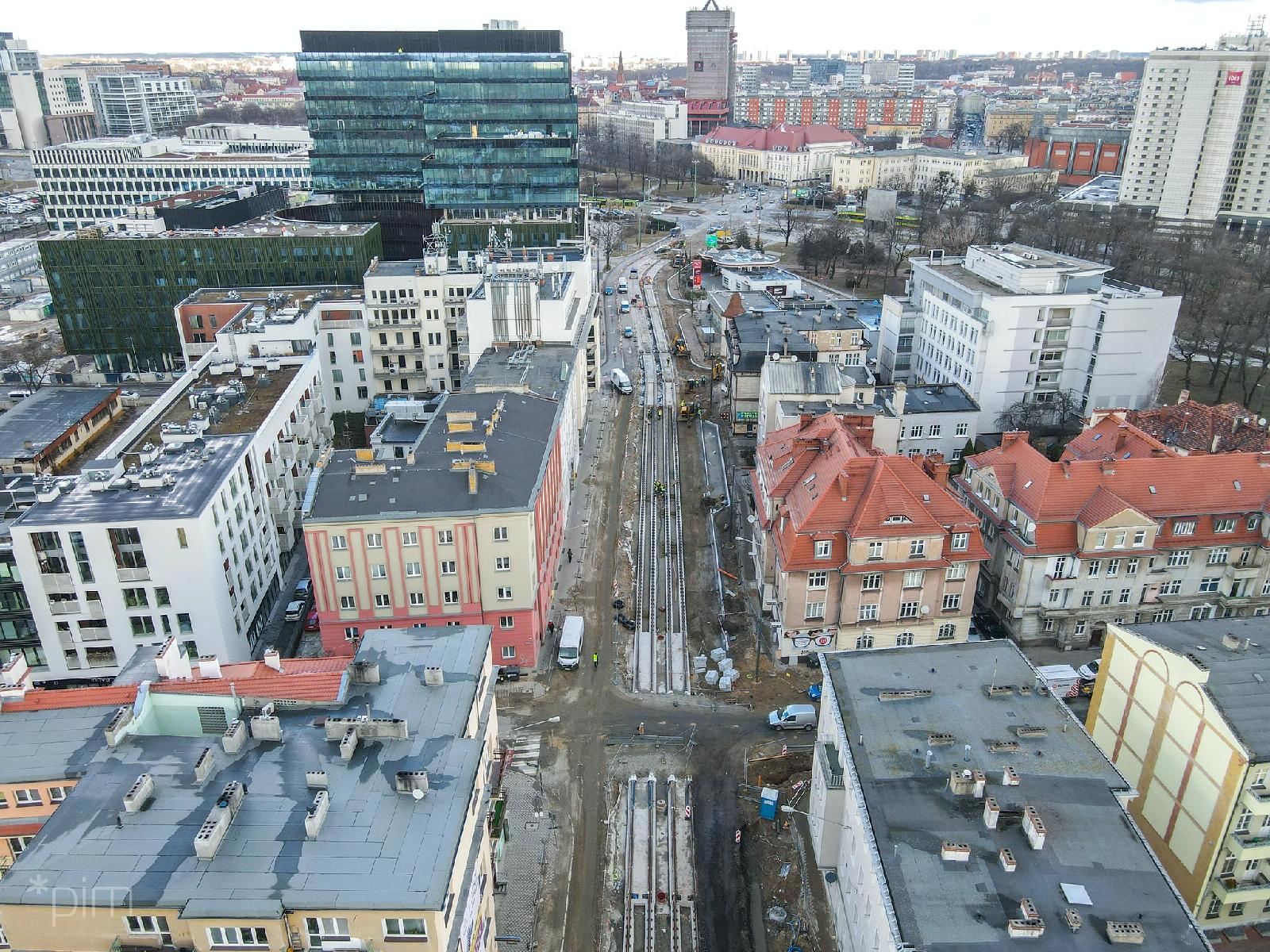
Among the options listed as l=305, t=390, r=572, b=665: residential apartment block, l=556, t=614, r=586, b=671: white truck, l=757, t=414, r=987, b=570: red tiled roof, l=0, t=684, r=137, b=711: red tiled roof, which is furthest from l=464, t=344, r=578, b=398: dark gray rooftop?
l=0, t=684, r=137, b=711: red tiled roof

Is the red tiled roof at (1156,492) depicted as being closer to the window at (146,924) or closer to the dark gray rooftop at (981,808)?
the dark gray rooftop at (981,808)

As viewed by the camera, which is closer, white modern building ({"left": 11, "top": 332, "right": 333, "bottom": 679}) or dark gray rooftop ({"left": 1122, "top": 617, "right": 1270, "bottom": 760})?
dark gray rooftop ({"left": 1122, "top": 617, "right": 1270, "bottom": 760})

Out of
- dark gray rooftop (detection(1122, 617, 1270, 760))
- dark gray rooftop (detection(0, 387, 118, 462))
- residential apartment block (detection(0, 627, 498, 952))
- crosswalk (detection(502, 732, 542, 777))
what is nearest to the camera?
residential apartment block (detection(0, 627, 498, 952))

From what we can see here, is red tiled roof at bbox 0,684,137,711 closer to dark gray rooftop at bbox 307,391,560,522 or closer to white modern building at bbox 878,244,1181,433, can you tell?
dark gray rooftop at bbox 307,391,560,522

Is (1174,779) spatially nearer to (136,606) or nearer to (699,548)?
(699,548)

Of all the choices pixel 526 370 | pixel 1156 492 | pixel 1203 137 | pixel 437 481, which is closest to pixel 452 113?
pixel 526 370

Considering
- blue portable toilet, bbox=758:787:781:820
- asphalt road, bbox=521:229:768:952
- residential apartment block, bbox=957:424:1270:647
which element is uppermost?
residential apartment block, bbox=957:424:1270:647

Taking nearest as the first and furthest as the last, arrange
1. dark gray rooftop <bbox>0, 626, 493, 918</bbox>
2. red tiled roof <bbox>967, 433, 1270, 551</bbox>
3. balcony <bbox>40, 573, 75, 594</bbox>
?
dark gray rooftop <bbox>0, 626, 493, 918</bbox>, balcony <bbox>40, 573, 75, 594</bbox>, red tiled roof <bbox>967, 433, 1270, 551</bbox>
